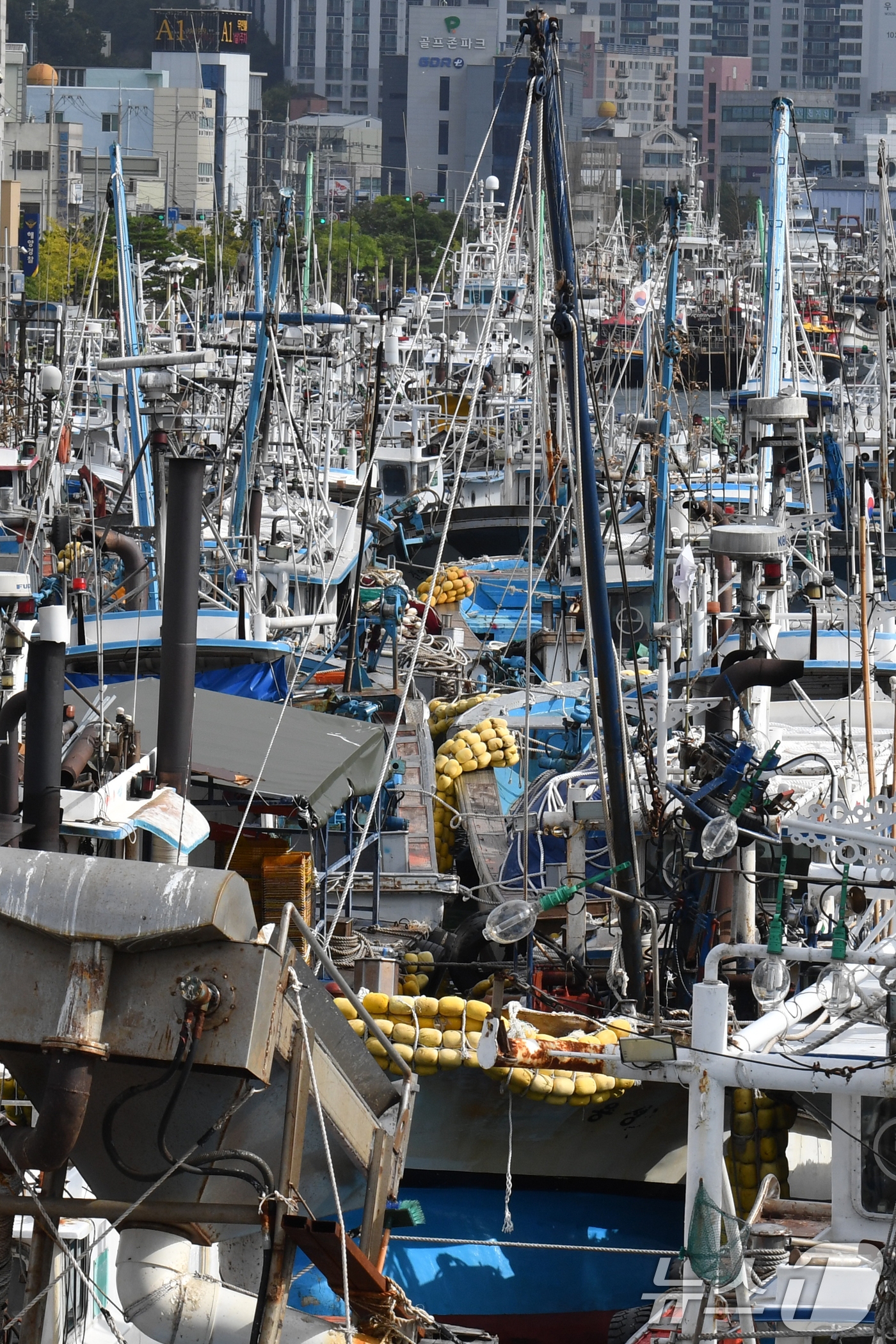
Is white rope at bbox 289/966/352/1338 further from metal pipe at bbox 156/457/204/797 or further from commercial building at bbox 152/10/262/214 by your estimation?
commercial building at bbox 152/10/262/214

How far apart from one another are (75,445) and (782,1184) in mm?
26360

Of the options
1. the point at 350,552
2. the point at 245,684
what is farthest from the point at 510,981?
the point at 350,552

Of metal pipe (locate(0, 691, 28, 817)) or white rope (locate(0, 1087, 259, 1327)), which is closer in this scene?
white rope (locate(0, 1087, 259, 1327))

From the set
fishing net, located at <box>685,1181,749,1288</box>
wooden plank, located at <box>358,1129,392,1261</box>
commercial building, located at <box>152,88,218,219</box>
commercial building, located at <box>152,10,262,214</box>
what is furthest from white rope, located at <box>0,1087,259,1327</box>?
commercial building, located at <box>152,10,262,214</box>

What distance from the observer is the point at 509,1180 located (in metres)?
9.66

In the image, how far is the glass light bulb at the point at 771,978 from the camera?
7.89 meters

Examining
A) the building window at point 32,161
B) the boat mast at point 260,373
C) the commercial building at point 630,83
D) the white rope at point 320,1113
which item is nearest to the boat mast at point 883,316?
the boat mast at point 260,373

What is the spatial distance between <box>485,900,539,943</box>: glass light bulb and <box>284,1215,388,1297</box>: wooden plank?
2.48 m

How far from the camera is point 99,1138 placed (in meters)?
5.88

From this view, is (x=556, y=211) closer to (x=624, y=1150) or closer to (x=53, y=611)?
(x=53, y=611)

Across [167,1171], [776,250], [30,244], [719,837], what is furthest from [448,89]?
[167,1171]

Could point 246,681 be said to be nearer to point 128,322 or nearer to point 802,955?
point 128,322

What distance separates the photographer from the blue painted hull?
10148mm

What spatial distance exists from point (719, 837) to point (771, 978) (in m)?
1.25
